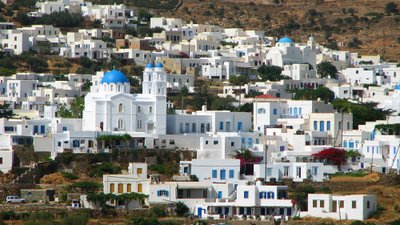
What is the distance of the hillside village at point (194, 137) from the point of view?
3302 inches

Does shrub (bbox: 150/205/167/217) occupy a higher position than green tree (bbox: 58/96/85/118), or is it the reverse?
green tree (bbox: 58/96/85/118)

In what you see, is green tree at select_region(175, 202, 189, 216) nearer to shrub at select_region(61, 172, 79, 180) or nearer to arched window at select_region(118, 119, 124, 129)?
shrub at select_region(61, 172, 79, 180)

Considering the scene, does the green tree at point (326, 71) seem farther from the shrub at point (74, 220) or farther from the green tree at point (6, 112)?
the shrub at point (74, 220)

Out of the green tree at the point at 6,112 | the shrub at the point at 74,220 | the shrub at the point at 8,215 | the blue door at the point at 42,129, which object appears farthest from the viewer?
the green tree at the point at 6,112

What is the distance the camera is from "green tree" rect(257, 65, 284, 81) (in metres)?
122

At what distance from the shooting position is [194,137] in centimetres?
9425

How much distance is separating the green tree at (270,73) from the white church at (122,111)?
26031 millimetres

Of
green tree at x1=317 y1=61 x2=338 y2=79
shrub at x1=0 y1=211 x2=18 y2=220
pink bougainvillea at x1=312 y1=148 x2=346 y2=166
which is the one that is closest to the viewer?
shrub at x1=0 y1=211 x2=18 y2=220

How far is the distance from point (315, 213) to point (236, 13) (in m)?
81.2

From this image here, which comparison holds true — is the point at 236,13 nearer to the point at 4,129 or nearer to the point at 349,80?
the point at 349,80

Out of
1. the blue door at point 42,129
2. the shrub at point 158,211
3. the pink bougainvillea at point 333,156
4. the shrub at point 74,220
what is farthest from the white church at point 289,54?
the shrub at point 74,220

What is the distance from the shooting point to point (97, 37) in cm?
13675

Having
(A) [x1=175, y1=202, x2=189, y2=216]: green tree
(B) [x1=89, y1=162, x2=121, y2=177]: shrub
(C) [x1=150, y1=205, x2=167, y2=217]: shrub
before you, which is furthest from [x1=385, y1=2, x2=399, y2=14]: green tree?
(C) [x1=150, y1=205, x2=167, y2=217]: shrub

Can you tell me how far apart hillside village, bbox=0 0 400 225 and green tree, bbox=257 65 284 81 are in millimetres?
185
